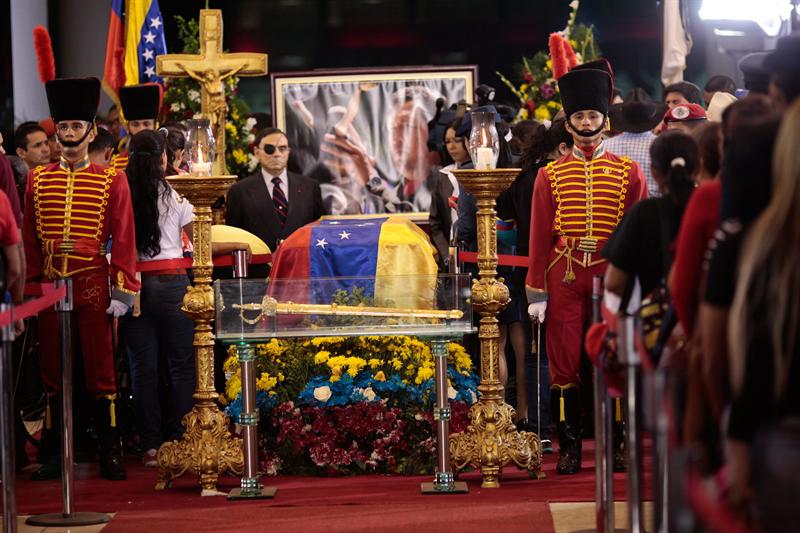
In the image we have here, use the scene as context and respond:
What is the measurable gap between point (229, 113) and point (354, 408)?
4988mm

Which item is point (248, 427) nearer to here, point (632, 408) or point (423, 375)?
point (423, 375)

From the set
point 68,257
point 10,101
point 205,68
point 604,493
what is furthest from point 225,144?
point 604,493

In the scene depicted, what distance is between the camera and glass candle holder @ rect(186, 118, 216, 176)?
7.43 meters

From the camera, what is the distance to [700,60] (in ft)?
45.7

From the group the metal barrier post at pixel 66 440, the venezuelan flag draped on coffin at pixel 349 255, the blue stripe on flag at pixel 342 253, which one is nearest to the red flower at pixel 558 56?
the venezuelan flag draped on coffin at pixel 349 255

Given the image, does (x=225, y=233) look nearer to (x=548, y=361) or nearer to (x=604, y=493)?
(x=548, y=361)

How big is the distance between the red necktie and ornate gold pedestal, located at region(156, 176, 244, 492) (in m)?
2.57

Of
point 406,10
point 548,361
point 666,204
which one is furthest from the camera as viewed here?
point 406,10

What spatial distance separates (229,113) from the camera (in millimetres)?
12195

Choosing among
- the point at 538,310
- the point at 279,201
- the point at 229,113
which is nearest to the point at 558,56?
the point at 279,201

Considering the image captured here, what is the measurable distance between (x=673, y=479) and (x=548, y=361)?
459cm

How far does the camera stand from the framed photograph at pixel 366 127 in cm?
1297

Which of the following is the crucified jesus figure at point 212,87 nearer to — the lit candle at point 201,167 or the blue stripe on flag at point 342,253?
the blue stripe on flag at point 342,253

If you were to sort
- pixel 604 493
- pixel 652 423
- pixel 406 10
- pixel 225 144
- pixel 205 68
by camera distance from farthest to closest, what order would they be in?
pixel 406 10
pixel 225 144
pixel 205 68
pixel 604 493
pixel 652 423
